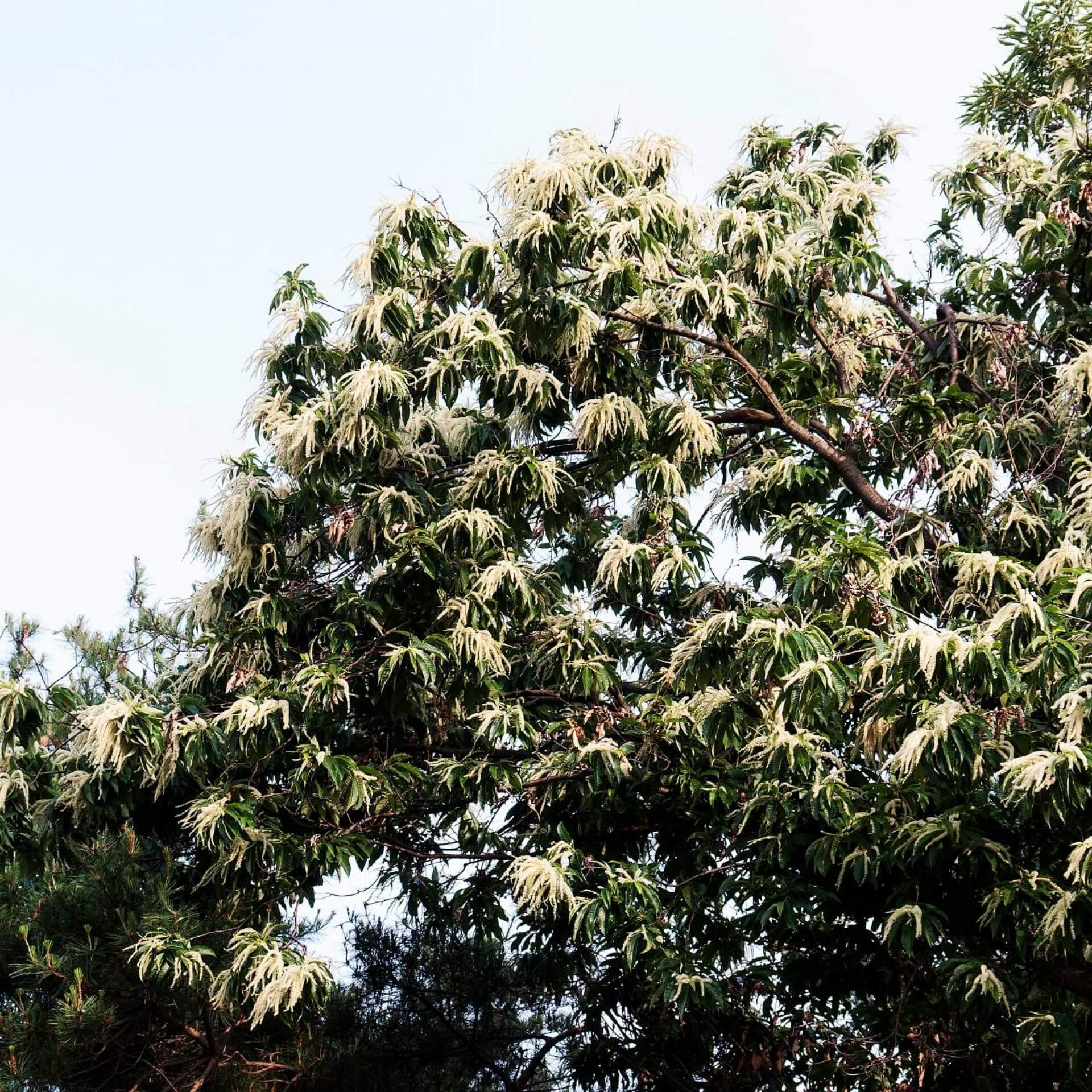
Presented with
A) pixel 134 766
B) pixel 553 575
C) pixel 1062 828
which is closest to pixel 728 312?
pixel 553 575

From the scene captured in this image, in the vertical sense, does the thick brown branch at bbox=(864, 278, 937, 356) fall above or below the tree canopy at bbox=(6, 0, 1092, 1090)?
above

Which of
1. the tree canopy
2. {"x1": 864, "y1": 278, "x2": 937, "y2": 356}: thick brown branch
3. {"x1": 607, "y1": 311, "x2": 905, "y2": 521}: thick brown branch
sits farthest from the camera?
{"x1": 864, "y1": 278, "x2": 937, "y2": 356}: thick brown branch

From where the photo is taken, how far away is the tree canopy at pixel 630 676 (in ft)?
12.5

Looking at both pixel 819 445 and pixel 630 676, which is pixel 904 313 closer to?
pixel 819 445

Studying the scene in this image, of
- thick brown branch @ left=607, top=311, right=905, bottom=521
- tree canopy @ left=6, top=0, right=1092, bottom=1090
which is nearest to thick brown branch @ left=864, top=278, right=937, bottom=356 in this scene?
tree canopy @ left=6, top=0, right=1092, bottom=1090

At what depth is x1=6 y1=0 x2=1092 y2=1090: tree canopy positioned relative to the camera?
3.82 m

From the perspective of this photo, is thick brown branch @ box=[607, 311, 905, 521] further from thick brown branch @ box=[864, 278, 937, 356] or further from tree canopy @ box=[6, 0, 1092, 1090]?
thick brown branch @ box=[864, 278, 937, 356]

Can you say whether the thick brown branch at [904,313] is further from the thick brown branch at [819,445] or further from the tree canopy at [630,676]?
the thick brown branch at [819,445]

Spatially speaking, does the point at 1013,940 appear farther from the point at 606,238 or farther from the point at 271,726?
the point at 606,238

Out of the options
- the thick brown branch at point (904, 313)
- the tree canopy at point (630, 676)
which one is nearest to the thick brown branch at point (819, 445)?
the tree canopy at point (630, 676)

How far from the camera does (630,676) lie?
524 cm

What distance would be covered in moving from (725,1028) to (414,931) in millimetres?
1846

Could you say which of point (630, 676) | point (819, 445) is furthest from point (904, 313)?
point (630, 676)

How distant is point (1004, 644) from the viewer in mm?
3299
